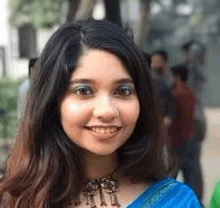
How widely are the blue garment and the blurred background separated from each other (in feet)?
13.5

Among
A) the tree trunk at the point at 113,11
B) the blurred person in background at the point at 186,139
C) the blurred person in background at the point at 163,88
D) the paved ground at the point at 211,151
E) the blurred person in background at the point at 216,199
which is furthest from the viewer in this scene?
the paved ground at the point at 211,151

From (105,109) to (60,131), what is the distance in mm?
198

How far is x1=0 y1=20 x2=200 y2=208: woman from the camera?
57.9 inches

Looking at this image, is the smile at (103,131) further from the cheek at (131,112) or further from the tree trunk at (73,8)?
the tree trunk at (73,8)

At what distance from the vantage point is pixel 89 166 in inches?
62.9

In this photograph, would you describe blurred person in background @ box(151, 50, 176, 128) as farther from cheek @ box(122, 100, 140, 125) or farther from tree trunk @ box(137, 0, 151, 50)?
cheek @ box(122, 100, 140, 125)

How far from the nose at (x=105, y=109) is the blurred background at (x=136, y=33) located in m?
4.32

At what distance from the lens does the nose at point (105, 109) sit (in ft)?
4.70

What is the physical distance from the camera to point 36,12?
5965 millimetres

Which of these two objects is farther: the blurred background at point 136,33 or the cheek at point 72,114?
the blurred background at point 136,33

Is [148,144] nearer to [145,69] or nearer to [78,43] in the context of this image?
[145,69]

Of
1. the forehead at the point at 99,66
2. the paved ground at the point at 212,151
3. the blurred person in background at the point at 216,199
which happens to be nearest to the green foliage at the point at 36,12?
the paved ground at the point at 212,151

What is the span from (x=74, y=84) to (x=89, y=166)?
27cm

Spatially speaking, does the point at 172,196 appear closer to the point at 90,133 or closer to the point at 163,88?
the point at 90,133
